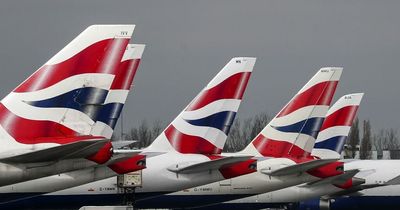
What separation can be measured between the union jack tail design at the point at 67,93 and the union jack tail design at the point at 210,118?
58.0ft

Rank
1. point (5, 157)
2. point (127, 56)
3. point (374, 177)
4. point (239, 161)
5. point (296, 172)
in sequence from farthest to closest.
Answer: point (374, 177)
point (296, 172)
point (239, 161)
point (127, 56)
point (5, 157)

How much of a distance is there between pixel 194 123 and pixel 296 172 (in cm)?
590

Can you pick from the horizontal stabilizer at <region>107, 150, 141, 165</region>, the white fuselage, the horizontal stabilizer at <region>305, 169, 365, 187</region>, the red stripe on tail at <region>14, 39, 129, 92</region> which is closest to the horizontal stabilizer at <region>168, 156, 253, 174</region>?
the horizontal stabilizer at <region>107, 150, 141, 165</region>

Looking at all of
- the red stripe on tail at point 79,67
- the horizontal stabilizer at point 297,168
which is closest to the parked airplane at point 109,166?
the red stripe on tail at point 79,67

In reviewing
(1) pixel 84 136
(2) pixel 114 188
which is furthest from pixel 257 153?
(1) pixel 84 136

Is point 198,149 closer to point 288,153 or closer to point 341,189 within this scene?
point 288,153

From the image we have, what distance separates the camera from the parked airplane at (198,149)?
45.9 metres

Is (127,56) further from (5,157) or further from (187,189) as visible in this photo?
(5,157)

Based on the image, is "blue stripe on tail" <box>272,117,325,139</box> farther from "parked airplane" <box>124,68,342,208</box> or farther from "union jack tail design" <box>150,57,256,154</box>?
"union jack tail design" <box>150,57,256,154</box>

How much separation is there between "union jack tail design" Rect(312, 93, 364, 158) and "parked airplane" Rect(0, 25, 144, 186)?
3165 centimetres

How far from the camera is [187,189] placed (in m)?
48.3

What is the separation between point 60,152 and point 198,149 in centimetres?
2002

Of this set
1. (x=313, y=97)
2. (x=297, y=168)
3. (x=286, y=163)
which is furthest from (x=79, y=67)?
(x=313, y=97)

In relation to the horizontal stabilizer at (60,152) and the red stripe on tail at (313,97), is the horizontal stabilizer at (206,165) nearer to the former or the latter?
the red stripe on tail at (313,97)
